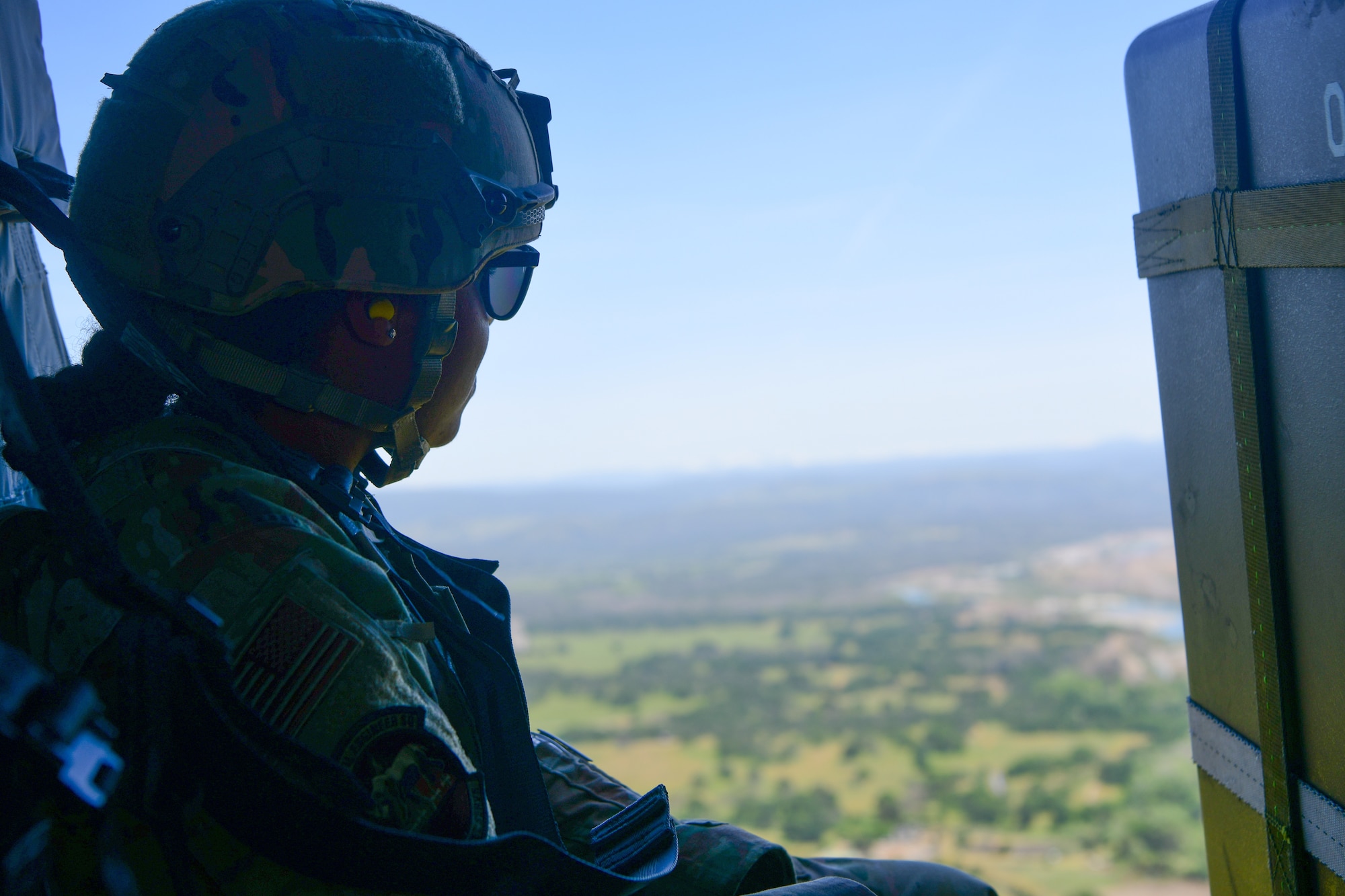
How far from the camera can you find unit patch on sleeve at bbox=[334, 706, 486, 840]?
3.38 feet

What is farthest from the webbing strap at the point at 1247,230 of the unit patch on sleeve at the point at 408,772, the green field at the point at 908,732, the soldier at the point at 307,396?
the green field at the point at 908,732

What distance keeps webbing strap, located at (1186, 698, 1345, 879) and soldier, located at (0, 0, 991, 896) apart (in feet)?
2.65

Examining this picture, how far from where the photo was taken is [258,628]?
1055 millimetres

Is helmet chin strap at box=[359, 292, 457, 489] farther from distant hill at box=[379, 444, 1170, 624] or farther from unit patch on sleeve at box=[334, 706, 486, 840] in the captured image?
distant hill at box=[379, 444, 1170, 624]

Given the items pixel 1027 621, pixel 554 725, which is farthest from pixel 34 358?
pixel 1027 621

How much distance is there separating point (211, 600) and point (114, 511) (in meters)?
0.18

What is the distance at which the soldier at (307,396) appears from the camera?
1.05 m

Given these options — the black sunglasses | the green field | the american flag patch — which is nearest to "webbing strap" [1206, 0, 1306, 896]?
the black sunglasses

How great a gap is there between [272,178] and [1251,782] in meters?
1.81

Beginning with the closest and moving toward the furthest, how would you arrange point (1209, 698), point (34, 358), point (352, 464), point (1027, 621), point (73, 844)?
point (73, 844) < point (352, 464) < point (1209, 698) < point (34, 358) < point (1027, 621)

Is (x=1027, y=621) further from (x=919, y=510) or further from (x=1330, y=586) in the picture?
(x=1330, y=586)

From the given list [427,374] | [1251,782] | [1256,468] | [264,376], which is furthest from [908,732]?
[264,376]

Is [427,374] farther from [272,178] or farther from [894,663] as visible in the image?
[894,663]

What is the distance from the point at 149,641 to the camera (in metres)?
0.98
